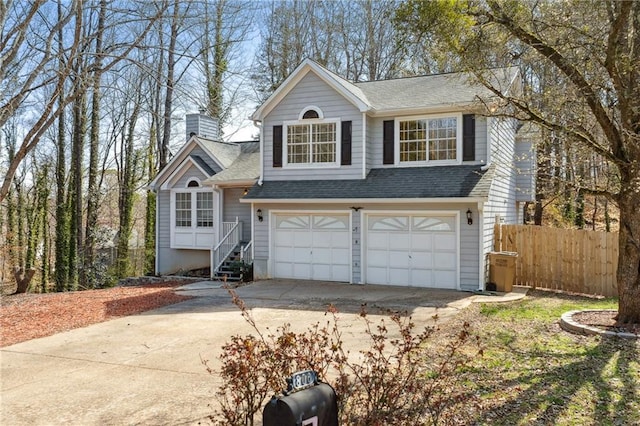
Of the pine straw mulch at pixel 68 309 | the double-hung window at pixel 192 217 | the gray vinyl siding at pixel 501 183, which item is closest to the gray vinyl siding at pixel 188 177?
the double-hung window at pixel 192 217

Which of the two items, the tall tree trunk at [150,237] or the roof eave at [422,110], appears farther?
the tall tree trunk at [150,237]

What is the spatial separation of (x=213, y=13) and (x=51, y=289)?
17.5 meters

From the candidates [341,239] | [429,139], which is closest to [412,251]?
[341,239]

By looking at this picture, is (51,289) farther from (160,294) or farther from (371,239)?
(371,239)

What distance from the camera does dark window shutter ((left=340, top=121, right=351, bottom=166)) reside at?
47.9 ft

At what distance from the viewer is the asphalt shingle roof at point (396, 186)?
1289cm

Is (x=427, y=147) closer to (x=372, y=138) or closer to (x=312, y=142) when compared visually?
(x=372, y=138)

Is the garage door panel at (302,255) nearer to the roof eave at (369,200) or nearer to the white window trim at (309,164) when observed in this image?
the roof eave at (369,200)

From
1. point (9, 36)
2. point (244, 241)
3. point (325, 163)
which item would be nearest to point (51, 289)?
point (244, 241)

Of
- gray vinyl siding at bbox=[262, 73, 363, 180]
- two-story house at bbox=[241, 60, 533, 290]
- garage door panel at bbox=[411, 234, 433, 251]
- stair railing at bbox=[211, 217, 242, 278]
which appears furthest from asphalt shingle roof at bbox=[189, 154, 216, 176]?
garage door panel at bbox=[411, 234, 433, 251]

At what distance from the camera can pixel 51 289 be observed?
2161 cm

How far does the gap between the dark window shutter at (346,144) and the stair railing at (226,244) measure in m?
5.09

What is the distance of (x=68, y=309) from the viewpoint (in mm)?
11469

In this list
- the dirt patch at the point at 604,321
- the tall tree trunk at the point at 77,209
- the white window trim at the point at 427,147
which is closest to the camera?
the dirt patch at the point at 604,321
